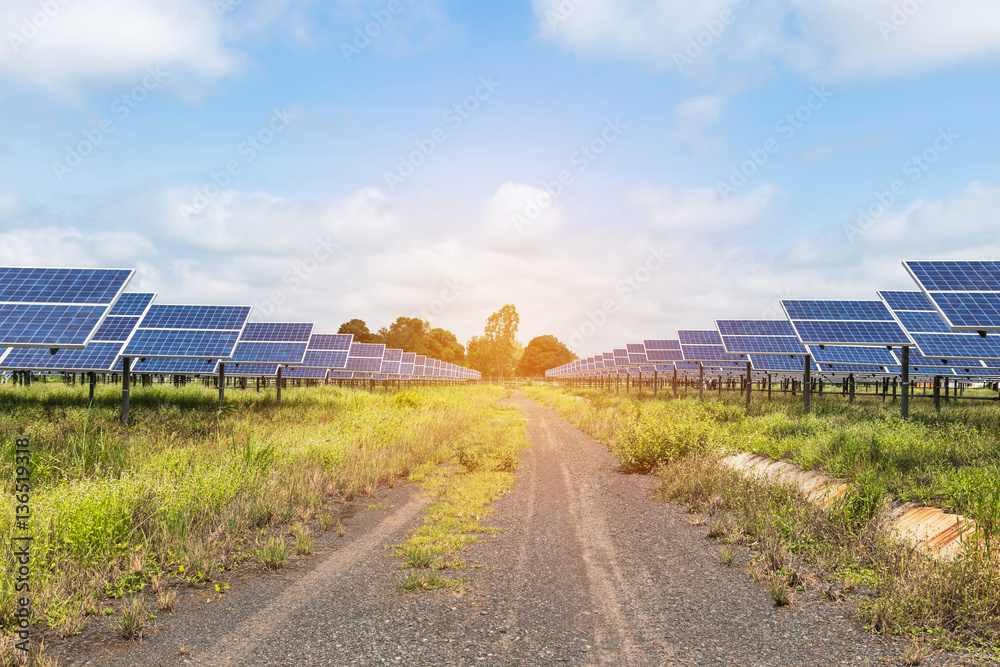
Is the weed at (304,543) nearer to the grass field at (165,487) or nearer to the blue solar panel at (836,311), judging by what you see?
the grass field at (165,487)

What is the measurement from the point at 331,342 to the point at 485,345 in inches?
4221

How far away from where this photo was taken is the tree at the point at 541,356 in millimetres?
184000

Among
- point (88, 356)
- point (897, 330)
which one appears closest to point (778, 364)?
point (897, 330)

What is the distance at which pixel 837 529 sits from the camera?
862 cm

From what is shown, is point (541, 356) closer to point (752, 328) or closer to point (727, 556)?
point (752, 328)

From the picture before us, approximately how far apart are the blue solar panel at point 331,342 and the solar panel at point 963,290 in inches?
1516

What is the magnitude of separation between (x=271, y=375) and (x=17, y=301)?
53.0ft

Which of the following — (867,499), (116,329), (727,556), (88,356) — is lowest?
(727,556)

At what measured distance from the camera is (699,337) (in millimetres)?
48406

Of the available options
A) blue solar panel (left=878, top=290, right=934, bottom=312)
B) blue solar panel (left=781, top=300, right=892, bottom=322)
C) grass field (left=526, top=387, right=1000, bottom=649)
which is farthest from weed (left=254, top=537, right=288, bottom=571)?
blue solar panel (left=878, top=290, right=934, bottom=312)

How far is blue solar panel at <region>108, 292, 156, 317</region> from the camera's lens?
27938mm

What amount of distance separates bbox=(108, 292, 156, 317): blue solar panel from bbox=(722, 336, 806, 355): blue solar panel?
3006 cm

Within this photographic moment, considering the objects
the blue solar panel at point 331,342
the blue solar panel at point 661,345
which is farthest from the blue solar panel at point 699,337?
the blue solar panel at point 331,342

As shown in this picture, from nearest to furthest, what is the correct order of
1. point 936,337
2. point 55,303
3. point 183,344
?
point 55,303, point 936,337, point 183,344
